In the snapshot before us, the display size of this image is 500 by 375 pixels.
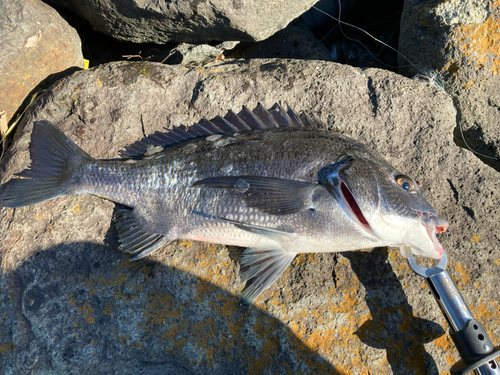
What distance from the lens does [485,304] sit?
7.98ft

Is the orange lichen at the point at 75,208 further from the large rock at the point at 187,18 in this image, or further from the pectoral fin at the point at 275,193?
the large rock at the point at 187,18

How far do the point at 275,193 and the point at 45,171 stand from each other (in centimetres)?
177

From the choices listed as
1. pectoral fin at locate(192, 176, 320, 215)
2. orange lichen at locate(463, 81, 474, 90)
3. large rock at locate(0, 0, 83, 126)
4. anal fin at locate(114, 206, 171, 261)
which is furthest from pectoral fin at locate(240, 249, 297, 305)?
large rock at locate(0, 0, 83, 126)

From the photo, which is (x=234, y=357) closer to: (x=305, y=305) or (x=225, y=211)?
(x=305, y=305)

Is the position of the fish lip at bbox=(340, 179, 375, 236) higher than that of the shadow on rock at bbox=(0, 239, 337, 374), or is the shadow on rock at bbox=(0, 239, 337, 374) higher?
the fish lip at bbox=(340, 179, 375, 236)

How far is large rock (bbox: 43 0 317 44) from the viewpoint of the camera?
10.3 feet

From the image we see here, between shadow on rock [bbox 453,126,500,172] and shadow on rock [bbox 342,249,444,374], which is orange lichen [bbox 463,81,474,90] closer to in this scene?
shadow on rock [bbox 453,126,500,172]

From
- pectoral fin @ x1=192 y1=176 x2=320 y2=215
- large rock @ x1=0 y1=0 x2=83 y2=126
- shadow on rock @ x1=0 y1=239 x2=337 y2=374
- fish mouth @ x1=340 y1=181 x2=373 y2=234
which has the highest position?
fish mouth @ x1=340 y1=181 x2=373 y2=234

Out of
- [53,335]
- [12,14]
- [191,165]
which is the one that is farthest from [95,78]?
[53,335]

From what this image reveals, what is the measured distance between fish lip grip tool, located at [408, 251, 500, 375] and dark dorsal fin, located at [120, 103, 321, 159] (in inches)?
54.6

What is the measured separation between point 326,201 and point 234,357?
1233mm

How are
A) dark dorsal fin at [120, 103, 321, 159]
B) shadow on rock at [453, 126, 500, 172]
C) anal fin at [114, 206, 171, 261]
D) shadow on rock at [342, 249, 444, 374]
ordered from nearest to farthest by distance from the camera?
shadow on rock at [342, 249, 444, 374], anal fin at [114, 206, 171, 261], dark dorsal fin at [120, 103, 321, 159], shadow on rock at [453, 126, 500, 172]

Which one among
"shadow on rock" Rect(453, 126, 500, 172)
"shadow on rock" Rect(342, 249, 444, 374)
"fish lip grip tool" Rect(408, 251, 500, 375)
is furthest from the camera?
"shadow on rock" Rect(453, 126, 500, 172)

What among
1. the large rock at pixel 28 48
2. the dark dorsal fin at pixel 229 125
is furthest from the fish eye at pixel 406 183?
the large rock at pixel 28 48
